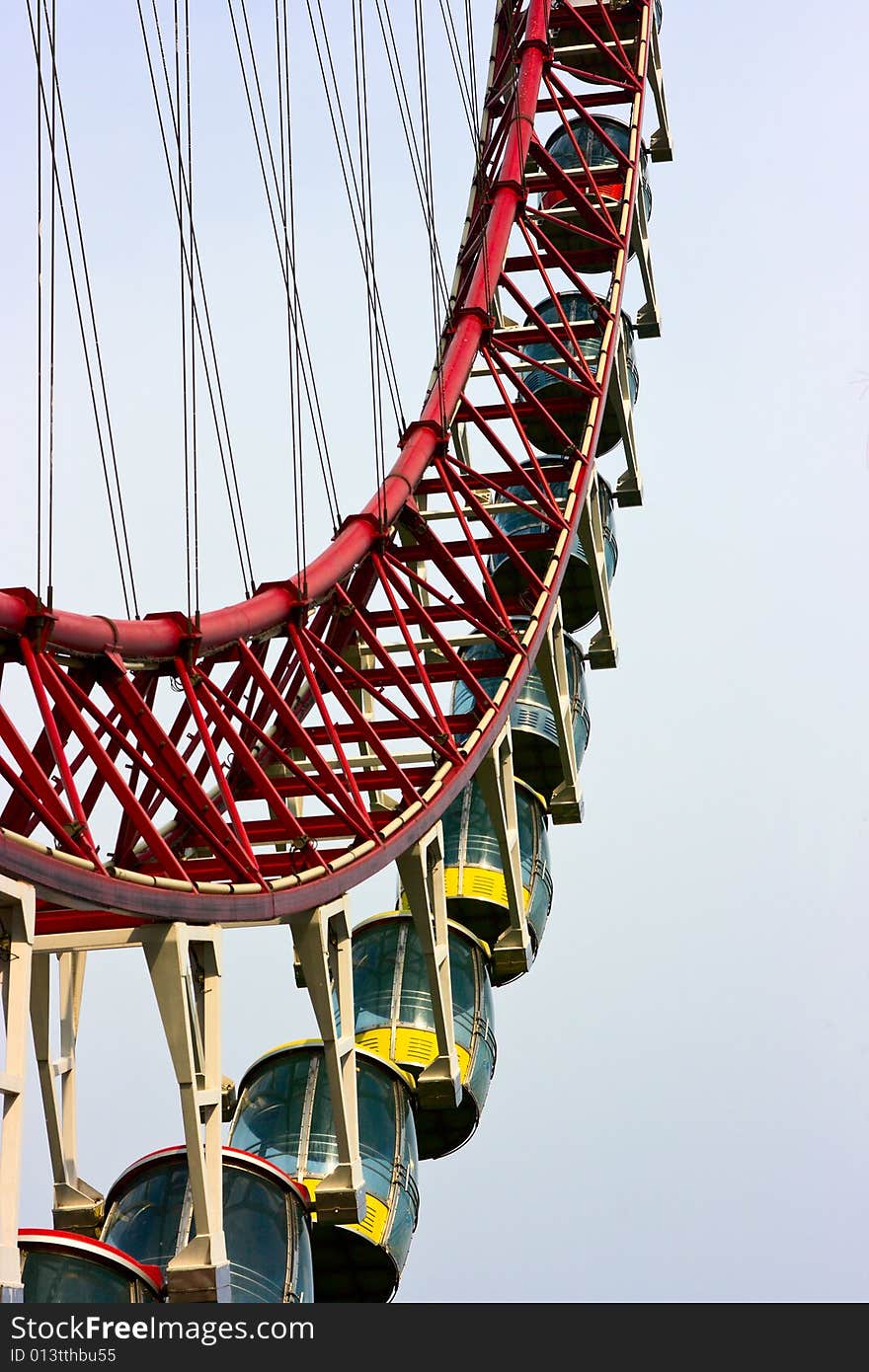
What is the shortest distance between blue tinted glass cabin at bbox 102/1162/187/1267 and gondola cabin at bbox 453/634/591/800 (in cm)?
1961

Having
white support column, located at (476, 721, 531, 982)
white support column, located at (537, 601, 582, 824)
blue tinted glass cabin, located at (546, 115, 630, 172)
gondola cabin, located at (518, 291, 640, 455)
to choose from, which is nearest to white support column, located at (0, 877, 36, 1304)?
white support column, located at (476, 721, 531, 982)

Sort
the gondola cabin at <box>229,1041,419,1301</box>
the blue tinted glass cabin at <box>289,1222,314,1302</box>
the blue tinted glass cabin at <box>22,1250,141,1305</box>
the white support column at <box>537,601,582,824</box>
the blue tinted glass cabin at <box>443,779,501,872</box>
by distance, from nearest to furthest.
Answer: the blue tinted glass cabin at <box>22,1250,141,1305</box>, the blue tinted glass cabin at <box>289,1222,314,1302</box>, the gondola cabin at <box>229,1041,419,1301</box>, the blue tinted glass cabin at <box>443,779,501,872</box>, the white support column at <box>537,601,582,824</box>

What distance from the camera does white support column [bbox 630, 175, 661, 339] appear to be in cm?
6016

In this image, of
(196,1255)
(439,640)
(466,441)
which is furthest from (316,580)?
(466,441)

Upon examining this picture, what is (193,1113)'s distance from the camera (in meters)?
28.2

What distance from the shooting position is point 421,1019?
41844 mm

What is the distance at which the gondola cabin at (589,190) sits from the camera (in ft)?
184

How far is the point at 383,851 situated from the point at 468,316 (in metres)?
18.3

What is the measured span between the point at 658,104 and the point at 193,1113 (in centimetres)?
4290

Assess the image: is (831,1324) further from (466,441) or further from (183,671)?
(466,441)

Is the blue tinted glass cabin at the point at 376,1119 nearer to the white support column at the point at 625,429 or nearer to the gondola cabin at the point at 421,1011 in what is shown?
the gondola cabin at the point at 421,1011

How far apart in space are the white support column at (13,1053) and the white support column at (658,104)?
144ft

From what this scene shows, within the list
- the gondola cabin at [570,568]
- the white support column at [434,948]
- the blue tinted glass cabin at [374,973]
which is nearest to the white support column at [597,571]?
the gondola cabin at [570,568]

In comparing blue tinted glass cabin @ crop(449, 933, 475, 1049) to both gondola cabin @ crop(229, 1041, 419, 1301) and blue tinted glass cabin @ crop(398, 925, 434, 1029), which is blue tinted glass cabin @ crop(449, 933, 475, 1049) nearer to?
blue tinted glass cabin @ crop(398, 925, 434, 1029)
